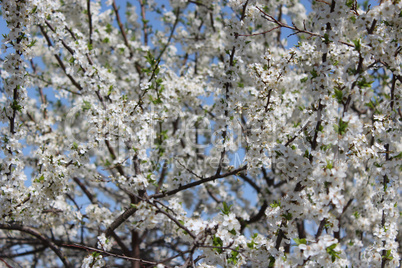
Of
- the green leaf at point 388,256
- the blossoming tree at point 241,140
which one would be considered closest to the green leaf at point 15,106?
the blossoming tree at point 241,140

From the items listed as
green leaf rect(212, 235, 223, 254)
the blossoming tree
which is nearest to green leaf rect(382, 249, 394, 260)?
the blossoming tree

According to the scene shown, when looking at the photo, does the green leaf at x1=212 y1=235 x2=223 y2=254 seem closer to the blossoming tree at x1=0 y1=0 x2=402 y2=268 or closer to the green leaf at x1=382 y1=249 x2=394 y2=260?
the blossoming tree at x1=0 y1=0 x2=402 y2=268

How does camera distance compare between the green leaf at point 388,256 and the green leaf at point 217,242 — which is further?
the green leaf at point 388,256

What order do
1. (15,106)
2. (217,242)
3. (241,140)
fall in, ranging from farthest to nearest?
(241,140) → (15,106) → (217,242)

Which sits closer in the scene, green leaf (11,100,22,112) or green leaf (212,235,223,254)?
green leaf (212,235,223,254)

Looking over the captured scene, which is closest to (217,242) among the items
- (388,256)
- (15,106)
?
(388,256)

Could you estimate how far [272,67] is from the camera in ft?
14.2

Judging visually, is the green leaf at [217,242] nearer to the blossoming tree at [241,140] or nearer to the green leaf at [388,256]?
the blossoming tree at [241,140]

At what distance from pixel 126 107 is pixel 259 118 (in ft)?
5.38

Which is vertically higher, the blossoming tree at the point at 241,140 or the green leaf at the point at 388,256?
the blossoming tree at the point at 241,140

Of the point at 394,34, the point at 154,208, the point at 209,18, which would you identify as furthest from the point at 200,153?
the point at 394,34

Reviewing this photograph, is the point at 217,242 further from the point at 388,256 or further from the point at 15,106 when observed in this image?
the point at 15,106

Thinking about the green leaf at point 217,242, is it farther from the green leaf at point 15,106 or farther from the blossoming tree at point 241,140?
the green leaf at point 15,106

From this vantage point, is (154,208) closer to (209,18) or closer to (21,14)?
(21,14)
